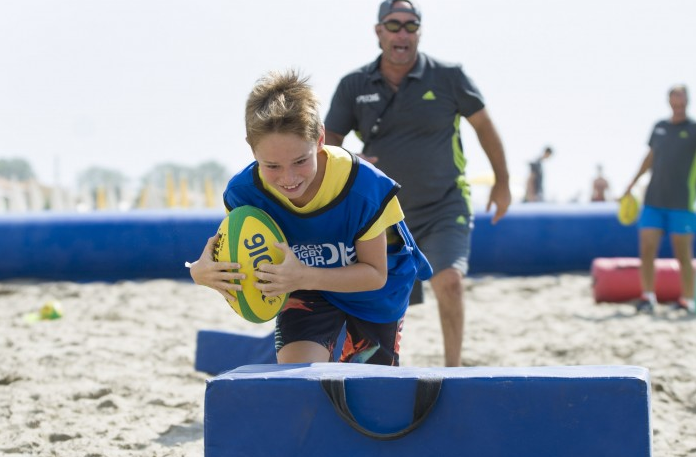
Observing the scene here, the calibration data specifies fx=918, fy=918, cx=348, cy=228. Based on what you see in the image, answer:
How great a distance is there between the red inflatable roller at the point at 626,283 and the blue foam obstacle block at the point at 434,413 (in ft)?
19.9

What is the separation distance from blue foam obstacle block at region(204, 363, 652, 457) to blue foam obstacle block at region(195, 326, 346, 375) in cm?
234

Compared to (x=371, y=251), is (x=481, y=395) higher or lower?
lower

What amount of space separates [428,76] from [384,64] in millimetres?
252

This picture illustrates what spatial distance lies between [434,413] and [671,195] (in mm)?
5890

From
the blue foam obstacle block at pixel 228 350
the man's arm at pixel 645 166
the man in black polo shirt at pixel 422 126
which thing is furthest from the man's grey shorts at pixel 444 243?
the man's arm at pixel 645 166

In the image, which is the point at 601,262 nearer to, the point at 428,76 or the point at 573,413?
the point at 428,76

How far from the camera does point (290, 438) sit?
255cm

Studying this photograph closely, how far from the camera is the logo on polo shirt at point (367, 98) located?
16.2 feet

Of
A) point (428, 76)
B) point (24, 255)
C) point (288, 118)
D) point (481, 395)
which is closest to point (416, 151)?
point (428, 76)

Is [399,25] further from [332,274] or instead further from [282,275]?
[282,275]

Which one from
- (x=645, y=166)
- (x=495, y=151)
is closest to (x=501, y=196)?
(x=495, y=151)

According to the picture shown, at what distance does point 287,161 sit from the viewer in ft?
9.30

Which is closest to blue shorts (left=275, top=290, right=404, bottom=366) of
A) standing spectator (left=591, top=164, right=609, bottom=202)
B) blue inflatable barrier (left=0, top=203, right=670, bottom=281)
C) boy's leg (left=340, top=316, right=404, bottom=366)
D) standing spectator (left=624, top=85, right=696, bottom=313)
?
boy's leg (left=340, top=316, right=404, bottom=366)

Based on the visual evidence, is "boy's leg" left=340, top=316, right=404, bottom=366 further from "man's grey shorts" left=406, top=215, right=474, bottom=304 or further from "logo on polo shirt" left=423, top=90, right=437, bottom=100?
"logo on polo shirt" left=423, top=90, right=437, bottom=100
